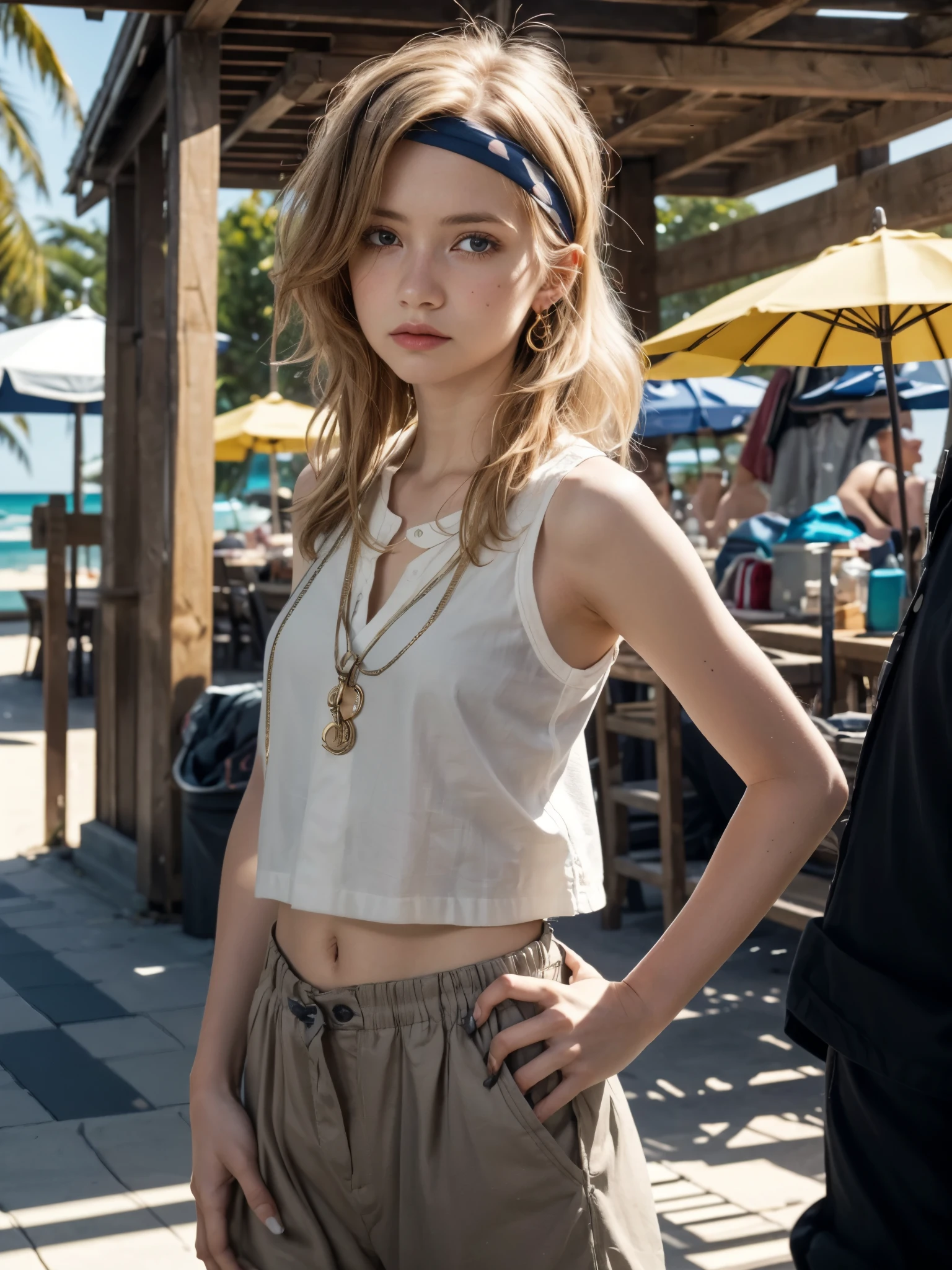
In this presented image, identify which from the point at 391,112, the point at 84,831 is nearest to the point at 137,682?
the point at 84,831

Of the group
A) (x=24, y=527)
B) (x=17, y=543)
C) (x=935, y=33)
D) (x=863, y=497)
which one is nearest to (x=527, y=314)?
(x=935, y=33)

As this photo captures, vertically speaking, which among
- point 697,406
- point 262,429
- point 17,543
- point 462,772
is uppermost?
point 697,406

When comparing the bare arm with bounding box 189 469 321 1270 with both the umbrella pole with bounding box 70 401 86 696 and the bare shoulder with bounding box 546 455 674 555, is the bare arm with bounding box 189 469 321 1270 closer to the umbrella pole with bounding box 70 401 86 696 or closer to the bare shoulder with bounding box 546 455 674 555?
the bare shoulder with bounding box 546 455 674 555

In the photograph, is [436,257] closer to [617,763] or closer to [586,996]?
[586,996]

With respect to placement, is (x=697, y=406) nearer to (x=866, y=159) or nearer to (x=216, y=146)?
(x=866, y=159)

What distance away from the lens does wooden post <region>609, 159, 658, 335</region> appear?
7.43 m

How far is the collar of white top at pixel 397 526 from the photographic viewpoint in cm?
145

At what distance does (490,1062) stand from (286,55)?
5.13 metres

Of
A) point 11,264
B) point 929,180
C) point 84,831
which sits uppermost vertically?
point 11,264

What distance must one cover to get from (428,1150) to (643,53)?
482 centimetres

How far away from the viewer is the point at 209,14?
4.91m

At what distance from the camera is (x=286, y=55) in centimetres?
564

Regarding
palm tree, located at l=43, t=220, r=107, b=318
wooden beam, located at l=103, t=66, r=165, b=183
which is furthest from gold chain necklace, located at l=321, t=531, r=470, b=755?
palm tree, located at l=43, t=220, r=107, b=318

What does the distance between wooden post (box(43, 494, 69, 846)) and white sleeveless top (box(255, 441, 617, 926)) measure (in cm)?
531
